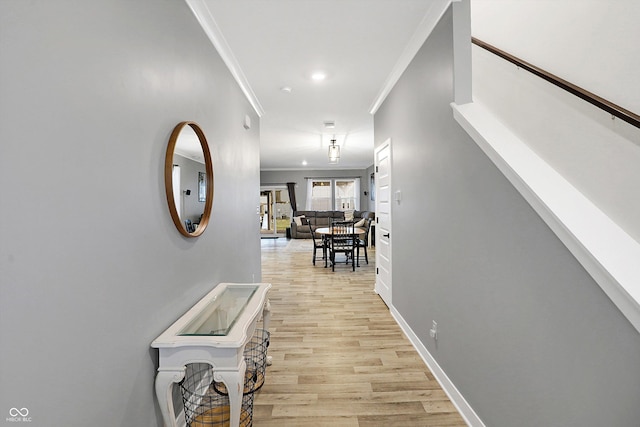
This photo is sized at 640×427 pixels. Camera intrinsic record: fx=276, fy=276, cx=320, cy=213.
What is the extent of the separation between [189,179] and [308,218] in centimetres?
846

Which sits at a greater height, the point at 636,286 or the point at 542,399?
the point at 636,286

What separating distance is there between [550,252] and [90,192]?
1624 millimetres

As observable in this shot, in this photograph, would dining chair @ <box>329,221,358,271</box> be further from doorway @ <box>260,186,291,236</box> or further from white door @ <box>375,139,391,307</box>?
doorway @ <box>260,186,291,236</box>

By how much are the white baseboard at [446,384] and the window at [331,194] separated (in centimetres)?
807

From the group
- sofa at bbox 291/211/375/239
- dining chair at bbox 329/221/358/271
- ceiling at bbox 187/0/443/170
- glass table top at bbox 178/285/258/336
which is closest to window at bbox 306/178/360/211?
sofa at bbox 291/211/375/239

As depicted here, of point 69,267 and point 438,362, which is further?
point 438,362

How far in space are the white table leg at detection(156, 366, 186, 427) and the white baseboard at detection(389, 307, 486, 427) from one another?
1.55 m

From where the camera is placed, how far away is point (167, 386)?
1.25m

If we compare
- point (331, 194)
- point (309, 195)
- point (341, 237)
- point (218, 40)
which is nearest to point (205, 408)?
point (218, 40)

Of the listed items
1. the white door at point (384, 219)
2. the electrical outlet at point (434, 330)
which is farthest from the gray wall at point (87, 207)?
the white door at point (384, 219)

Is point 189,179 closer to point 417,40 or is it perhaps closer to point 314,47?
point 314,47

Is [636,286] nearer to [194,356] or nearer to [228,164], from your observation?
[194,356]

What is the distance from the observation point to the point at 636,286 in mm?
733

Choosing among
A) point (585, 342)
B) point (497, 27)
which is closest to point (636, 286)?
point (585, 342)
